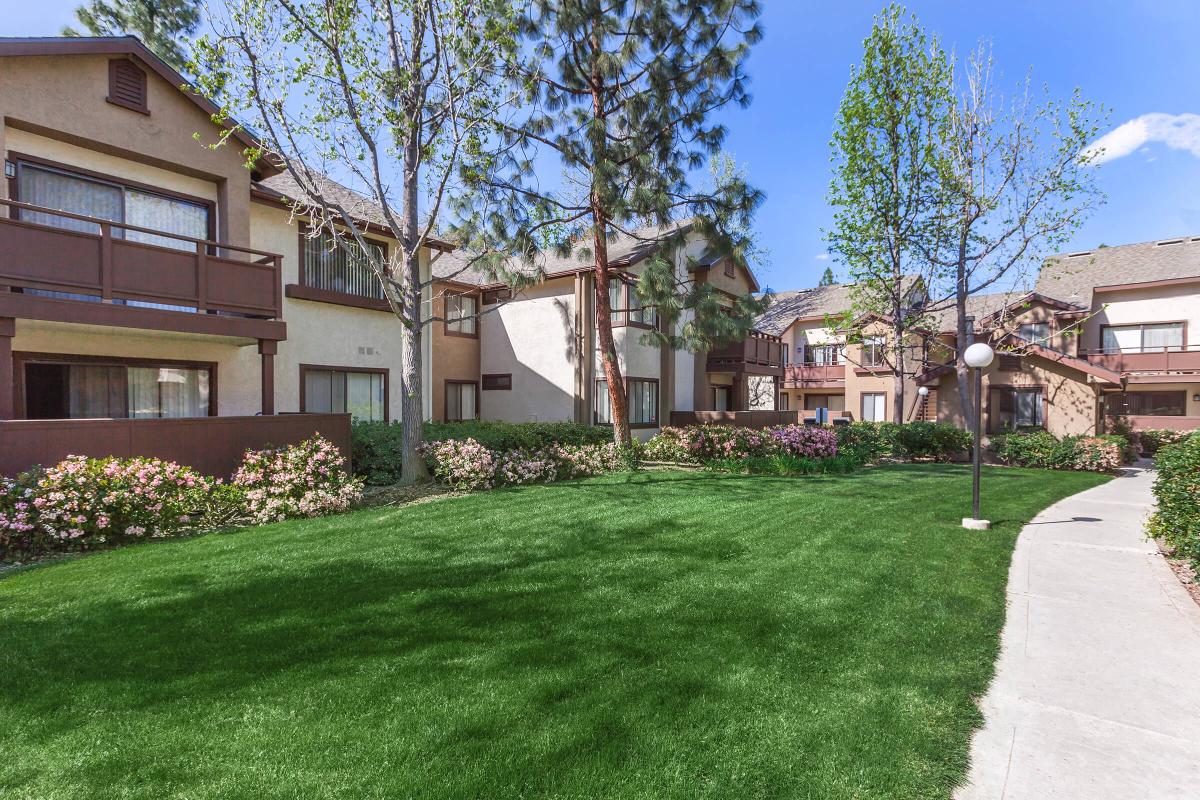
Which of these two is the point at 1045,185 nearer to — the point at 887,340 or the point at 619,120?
the point at 887,340

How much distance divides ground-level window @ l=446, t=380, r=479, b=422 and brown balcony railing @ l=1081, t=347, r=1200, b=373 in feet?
90.9

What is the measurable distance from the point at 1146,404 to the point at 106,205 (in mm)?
38660

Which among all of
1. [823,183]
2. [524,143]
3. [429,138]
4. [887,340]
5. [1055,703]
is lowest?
[1055,703]

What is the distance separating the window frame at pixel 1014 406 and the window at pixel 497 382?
68.4 feet

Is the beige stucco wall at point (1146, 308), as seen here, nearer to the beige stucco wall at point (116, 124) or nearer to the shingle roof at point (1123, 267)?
the shingle roof at point (1123, 267)

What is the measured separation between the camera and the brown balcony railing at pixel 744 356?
22.3 meters

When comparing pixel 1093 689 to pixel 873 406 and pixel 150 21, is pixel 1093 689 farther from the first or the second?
pixel 150 21

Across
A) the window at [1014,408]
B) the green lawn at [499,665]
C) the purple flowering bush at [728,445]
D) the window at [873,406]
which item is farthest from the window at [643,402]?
the window at [873,406]

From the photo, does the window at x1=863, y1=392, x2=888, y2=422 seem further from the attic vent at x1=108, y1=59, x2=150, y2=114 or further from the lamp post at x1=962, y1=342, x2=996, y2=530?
the attic vent at x1=108, y1=59, x2=150, y2=114

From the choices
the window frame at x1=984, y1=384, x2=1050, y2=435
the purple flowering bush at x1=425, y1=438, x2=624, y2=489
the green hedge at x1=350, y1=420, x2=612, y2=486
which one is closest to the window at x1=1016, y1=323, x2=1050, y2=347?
the window frame at x1=984, y1=384, x2=1050, y2=435

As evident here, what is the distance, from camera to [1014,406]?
85.9 ft

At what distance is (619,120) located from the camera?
1445cm

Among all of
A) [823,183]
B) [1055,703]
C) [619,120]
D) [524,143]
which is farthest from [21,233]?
[823,183]

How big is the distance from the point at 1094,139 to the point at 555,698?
76.7 ft
